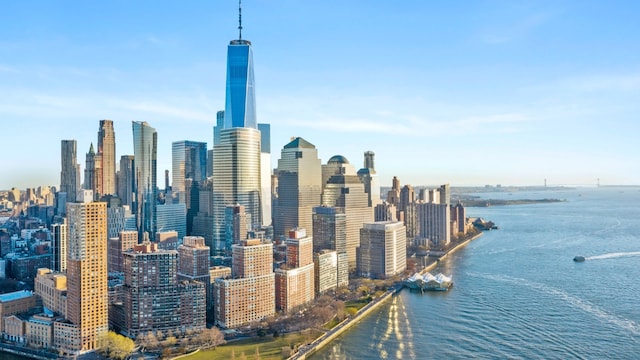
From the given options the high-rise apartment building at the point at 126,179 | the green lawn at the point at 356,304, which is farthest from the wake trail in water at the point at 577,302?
the high-rise apartment building at the point at 126,179

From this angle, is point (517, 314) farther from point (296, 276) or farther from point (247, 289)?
point (247, 289)

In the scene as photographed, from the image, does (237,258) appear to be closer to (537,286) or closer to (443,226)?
(537,286)

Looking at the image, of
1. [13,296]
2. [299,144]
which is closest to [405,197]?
[299,144]

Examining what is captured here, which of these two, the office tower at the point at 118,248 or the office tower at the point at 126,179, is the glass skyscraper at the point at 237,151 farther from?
the office tower at the point at 126,179

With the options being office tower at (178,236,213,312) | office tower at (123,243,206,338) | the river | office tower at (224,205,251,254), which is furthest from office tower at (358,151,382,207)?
office tower at (123,243,206,338)

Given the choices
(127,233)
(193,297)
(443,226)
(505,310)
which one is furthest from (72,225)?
(443,226)
